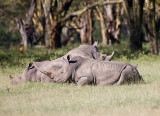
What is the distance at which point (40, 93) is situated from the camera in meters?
10.5

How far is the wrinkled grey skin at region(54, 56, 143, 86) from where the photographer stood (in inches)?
442

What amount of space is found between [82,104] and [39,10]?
28.1 m

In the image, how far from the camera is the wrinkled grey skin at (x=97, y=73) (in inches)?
442

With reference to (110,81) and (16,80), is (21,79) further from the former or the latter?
(110,81)

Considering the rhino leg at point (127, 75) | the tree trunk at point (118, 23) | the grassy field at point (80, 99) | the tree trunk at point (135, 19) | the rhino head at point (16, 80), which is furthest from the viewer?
the tree trunk at point (118, 23)

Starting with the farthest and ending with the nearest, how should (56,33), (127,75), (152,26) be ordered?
(56,33), (152,26), (127,75)

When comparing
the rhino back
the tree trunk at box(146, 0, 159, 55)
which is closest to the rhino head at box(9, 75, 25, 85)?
the rhino back

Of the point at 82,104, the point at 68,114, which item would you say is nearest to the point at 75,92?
the point at 82,104

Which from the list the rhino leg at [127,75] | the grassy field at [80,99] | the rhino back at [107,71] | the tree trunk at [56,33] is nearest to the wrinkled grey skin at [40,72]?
the grassy field at [80,99]

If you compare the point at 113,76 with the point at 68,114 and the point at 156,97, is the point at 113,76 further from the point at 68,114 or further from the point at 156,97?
the point at 68,114

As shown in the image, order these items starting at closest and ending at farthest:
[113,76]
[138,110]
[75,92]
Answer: [138,110] < [75,92] < [113,76]

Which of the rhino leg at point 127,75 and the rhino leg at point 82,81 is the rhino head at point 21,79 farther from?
the rhino leg at point 127,75

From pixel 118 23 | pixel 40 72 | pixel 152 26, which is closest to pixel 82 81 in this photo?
pixel 40 72

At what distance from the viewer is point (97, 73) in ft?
37.1
